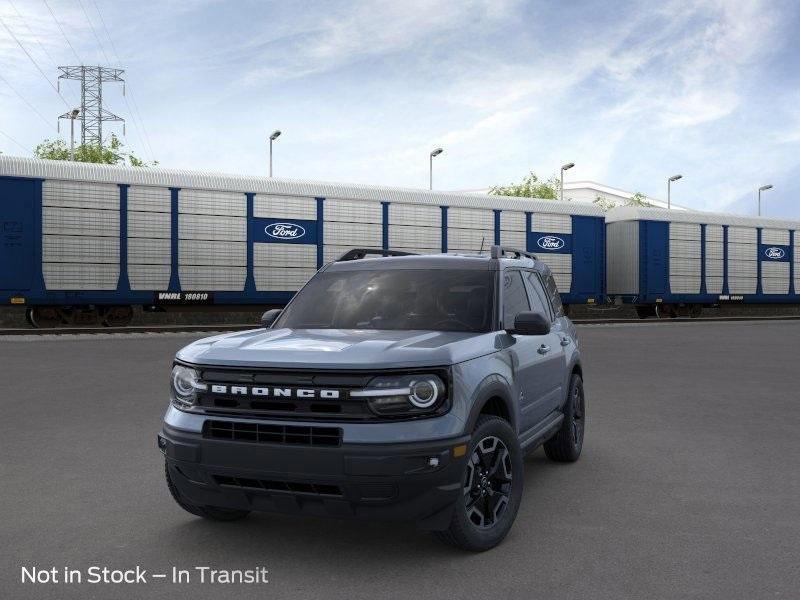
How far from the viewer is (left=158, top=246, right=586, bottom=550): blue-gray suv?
3.93 m

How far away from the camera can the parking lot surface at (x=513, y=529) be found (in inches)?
155

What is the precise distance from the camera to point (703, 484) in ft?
19.5

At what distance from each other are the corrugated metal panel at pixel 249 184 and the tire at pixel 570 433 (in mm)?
18821

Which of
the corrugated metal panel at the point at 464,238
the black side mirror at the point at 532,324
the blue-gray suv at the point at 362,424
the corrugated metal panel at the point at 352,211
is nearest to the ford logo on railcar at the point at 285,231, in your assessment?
the corrugated metal panel at the point at 352,211

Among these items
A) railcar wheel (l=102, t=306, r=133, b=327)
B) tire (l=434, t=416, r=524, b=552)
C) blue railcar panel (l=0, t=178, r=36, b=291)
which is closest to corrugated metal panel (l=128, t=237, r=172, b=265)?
railcar wheel (l=102, t=306, r=133, b=327)

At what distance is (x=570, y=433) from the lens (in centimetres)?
657

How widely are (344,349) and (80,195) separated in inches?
791

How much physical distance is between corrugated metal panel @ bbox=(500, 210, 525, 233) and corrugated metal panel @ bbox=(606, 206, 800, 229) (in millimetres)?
5387

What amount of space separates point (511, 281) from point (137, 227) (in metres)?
Answer: 19.2

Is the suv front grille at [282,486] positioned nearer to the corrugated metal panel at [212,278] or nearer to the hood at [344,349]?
the hood at [344,349]

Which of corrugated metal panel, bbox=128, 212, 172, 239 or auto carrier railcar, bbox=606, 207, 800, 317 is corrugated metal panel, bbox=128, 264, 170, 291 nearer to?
corrugated metal panel, bbox=128, 212, 172, 239

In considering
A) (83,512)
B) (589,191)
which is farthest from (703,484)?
(589,191)

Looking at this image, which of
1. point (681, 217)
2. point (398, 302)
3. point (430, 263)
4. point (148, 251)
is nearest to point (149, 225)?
point (148, 251)

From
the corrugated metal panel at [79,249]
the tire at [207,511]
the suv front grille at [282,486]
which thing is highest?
Answer: the corrugated metal panel at [79,249]
